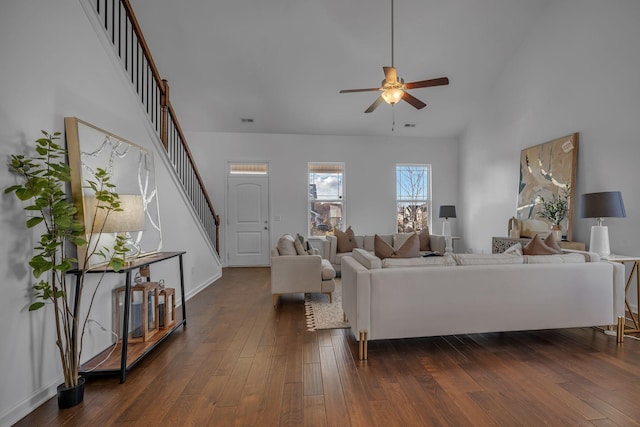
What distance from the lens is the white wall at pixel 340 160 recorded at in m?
6.82

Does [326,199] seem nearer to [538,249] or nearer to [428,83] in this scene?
[428,83]

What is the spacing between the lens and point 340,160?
708cm

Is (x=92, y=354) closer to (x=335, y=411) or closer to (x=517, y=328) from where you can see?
(x=335, y=411)

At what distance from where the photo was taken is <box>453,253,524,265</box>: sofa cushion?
8.79 feet

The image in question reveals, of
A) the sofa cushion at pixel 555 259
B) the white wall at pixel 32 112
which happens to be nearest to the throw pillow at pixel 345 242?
the sofa cushion at pixel 555 259

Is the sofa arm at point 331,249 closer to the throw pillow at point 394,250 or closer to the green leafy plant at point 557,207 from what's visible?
the throw pillow at point 394,250

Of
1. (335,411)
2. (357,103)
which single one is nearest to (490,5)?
(357,103)

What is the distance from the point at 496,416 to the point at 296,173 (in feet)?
19.0

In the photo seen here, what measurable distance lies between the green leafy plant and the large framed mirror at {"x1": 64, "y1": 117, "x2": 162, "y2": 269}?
205 inches

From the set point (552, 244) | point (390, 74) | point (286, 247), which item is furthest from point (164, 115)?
point (552, 244)

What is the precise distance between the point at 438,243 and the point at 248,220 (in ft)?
13.0

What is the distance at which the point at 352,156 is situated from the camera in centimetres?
710

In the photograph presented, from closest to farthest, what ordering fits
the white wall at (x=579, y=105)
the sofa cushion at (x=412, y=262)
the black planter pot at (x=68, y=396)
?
the black planter pot at (x=68, y=396), the sofa cushion at (x=412, y=262), the white wall at (x=579, y=105)

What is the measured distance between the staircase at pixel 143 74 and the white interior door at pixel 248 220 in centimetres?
144
